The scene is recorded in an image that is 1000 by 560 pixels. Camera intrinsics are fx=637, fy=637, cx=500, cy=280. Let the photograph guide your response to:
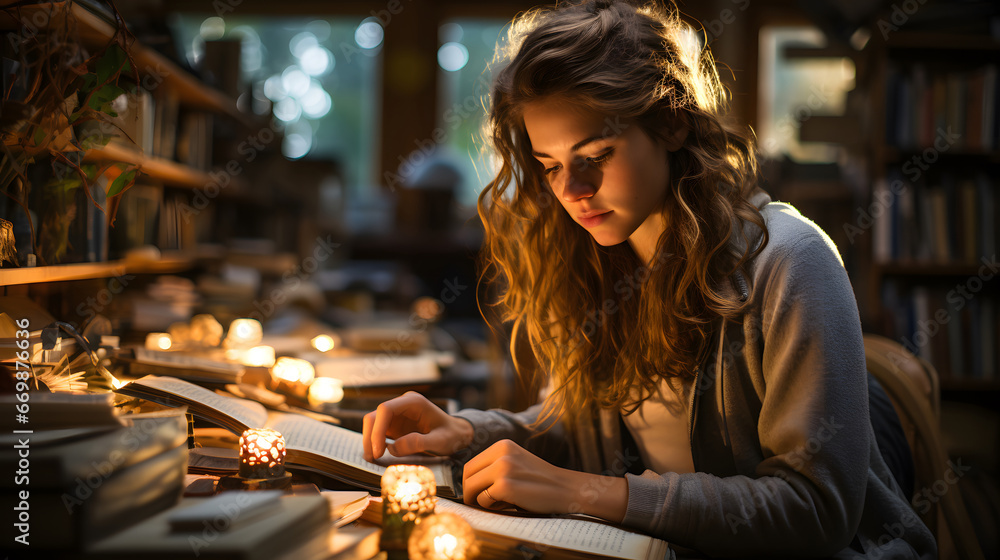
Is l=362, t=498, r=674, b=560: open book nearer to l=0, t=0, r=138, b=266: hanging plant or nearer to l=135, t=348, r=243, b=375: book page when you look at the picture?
l=135, t=348, r=243, b=375: book page

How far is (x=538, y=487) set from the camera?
756mm

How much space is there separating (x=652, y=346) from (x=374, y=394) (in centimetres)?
61

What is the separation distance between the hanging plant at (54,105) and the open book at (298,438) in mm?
284

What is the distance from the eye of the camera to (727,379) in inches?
35.4

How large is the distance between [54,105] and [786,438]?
1.05 metres

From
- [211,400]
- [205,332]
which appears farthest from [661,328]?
[205,332]

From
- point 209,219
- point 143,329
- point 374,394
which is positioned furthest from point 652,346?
point 209,219

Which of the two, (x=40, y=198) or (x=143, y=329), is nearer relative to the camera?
(x=40, y=198)

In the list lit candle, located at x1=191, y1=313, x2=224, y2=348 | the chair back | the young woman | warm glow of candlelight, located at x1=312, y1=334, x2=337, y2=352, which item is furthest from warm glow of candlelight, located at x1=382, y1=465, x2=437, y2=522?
lit candle, located at x1=191, y1=313, x2=224, y2=348

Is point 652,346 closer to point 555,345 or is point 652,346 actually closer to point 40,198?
point 555,345

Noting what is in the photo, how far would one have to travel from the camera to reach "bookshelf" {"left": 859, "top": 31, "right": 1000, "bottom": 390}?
2.40 metres

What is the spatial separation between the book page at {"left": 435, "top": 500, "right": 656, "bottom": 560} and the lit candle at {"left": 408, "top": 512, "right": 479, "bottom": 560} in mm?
58

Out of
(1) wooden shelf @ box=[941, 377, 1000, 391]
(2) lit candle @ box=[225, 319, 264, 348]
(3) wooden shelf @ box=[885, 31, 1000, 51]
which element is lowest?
(1) wooden shelf @ box=[941, 377, 1000, 391]

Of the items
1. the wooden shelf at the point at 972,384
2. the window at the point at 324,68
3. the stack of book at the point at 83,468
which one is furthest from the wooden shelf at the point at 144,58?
the wooden shelf at the point at 972,384
